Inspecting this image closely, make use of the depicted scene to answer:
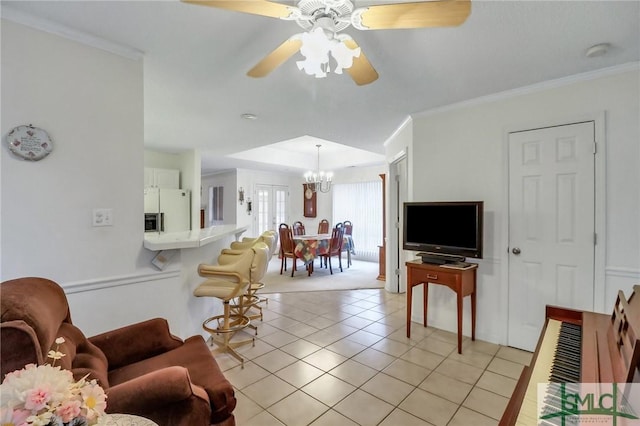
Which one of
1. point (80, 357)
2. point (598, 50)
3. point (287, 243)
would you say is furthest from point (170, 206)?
point (598, 50)

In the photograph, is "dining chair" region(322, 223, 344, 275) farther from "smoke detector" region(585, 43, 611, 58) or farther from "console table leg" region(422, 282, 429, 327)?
"smoke detector" region(585, 43, 611, 58)

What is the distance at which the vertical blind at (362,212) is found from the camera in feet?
24.1

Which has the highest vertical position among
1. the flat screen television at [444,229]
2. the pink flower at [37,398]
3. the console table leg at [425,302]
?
the flat screen television at [444,229]

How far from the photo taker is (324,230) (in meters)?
7.50

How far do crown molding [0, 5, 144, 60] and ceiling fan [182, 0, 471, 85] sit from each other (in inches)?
45.0

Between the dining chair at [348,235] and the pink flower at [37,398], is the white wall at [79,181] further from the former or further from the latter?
→ the dining chair at [348,235]

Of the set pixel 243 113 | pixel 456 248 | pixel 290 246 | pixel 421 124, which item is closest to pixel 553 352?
pixel 456 248

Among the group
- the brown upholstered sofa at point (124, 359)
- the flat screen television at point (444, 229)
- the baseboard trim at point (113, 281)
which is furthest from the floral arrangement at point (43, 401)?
the flat screen television at point (444, 229)

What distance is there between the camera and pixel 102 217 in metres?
1.93

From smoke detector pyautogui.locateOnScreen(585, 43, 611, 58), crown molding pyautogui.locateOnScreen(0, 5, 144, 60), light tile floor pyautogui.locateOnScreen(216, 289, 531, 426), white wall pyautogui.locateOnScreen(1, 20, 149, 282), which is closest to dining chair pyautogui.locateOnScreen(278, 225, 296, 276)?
light tile floor pyautogui.locateOnScreen(216, 289, 531, 426)

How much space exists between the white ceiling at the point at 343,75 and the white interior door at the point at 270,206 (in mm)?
4224

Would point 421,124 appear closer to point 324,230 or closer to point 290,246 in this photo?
point 290,246

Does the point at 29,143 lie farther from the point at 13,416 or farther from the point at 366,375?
the point at 366,375

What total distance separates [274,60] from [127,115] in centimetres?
118
